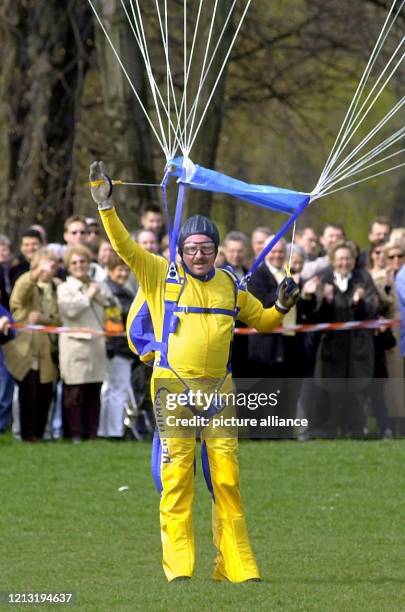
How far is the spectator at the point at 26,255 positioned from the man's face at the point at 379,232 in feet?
11.9

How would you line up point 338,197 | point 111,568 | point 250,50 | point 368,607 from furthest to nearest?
point 338,197 → point 250,50 → point 111,568 → point 368,607

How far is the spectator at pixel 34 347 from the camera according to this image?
49.8 feet

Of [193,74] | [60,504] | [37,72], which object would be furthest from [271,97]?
[60,504]

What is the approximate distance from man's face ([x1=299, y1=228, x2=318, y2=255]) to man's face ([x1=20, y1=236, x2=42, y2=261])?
312 centimetres

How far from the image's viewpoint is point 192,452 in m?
8.99

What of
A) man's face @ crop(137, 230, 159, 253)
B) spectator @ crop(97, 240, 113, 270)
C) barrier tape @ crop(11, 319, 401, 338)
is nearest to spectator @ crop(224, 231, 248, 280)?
barrier tape @ crop(11, 319, 401, 338)

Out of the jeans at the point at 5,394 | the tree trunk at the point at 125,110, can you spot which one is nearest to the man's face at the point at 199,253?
the jeans at the point at 5,394

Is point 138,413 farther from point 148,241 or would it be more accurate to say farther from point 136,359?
point 148,241

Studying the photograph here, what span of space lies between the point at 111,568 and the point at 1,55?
15.4 m

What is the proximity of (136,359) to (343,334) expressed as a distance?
2184mm

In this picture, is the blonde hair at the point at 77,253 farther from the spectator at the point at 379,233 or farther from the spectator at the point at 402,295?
the spectator at the point at 379,233

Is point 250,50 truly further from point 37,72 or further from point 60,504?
point 60,504

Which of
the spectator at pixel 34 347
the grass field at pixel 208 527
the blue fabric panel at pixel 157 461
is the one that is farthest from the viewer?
the spectator at pixel 34 347

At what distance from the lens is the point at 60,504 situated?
39.7ft
